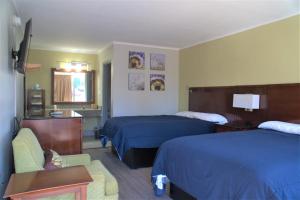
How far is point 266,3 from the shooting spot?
10.2 ft

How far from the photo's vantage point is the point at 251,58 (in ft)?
13.8

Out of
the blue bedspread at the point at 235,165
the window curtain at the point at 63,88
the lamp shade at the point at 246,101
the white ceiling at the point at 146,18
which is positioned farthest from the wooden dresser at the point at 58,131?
the window curtain at the point at 63,88

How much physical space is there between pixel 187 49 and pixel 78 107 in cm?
332

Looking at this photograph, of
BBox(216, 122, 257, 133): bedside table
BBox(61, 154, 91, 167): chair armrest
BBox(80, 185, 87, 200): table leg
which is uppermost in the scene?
BBox(216, 122, 257, 133): bedside table

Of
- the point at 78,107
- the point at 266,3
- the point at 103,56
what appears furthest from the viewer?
the point at 78,107

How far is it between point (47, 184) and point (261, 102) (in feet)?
11.4

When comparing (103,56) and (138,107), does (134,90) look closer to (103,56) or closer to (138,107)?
(138,107)

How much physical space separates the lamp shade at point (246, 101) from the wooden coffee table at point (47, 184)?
3.02 metres

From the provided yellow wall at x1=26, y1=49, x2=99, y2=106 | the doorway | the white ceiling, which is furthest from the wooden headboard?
yellow wall at x1=26, y1=49, x2=99, y2=106

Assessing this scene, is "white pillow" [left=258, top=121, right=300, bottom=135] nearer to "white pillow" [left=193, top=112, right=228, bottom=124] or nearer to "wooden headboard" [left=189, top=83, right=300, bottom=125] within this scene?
"wooden headboard" [left=189, top=83, right=300, bottom=125]

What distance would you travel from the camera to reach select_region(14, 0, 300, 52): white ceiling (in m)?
3.17

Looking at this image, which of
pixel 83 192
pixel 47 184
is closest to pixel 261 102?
pixel 83 192

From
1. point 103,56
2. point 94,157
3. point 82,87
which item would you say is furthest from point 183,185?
point 82,87

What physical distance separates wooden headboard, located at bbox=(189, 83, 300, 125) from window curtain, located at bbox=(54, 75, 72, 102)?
3.43 m
